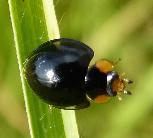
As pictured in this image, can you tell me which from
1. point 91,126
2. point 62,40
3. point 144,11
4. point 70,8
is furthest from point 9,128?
point 144,11

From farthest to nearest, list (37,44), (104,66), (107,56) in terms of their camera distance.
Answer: (107,56)
(104,66)
(37,44)

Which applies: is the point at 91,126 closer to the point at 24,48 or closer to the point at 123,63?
the point at 123,63

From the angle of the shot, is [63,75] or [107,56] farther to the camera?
[107,56]

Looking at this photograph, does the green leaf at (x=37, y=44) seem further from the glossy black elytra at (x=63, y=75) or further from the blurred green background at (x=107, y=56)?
the blurred green background at (x=107, y=56)

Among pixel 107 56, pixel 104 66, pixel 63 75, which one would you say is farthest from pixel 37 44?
pixel 107 56

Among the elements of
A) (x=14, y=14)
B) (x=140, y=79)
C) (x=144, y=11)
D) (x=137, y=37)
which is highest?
(x=14, y=14)

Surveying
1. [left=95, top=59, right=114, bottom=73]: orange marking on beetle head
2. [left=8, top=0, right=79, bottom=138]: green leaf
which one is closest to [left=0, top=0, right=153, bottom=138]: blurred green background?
[left=95, top=59, right=114, bottom=73]: orange marking on beetle head

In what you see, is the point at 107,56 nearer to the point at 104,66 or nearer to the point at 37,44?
the point at 104,66

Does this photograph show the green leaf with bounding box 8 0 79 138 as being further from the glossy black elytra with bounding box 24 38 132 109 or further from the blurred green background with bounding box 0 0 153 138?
the blurred green background with bounding box 0 0 153 138
